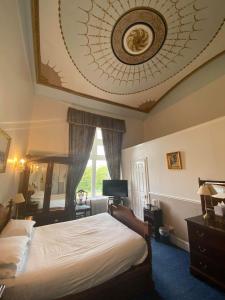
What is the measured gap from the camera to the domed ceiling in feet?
7.29

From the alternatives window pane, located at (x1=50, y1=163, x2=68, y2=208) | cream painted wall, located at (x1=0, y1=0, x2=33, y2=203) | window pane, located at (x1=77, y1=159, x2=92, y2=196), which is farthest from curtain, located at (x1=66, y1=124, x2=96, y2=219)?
cream painted wall, located at (x1=0, y1=0, x2=33, y2=203)

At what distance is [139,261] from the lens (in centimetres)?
174

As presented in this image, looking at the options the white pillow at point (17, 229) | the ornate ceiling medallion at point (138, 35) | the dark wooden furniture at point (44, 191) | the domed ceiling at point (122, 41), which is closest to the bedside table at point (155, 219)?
the dark wooden furniture at point (44, 191)

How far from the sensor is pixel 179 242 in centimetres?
277

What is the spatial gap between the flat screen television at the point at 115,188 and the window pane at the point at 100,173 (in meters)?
0.45

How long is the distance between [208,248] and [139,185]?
215 cm

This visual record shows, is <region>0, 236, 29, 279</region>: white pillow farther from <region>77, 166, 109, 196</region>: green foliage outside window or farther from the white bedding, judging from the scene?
<region>77, 166, 109, 196</region>: green foliage outside window

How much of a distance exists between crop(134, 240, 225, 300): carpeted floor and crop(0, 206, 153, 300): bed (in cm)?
22

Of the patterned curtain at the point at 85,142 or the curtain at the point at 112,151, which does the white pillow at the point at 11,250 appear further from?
the curtain at the point at 112,151

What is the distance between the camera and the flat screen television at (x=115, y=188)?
4.05 m

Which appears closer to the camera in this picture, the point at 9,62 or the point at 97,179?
the point at 9,62

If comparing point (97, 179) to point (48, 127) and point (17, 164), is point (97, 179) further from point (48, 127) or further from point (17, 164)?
point (17, 164)

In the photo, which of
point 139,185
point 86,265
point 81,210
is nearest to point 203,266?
point 86,265

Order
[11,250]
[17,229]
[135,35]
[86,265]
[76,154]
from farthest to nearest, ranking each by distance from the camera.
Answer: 1. [76,154]
2. [135,35]
3. [17,229]
4. [86,265]
5. [11,250]
